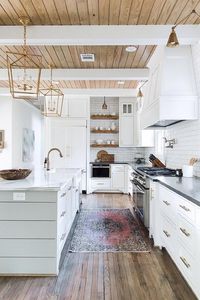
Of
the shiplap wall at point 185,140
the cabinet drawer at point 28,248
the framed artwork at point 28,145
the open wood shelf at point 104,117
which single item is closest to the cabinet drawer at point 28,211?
the cabinet drawer at point 28,248

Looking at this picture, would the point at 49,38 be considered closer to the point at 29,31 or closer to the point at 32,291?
the point at 29,31

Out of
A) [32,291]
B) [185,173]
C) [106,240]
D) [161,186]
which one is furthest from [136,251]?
[32,291]

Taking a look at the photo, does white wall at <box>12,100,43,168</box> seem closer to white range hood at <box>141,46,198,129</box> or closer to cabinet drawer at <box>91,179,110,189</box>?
cabinet drawer at <box>91,179,110,189</box>

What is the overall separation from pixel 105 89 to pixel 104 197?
2.82 m

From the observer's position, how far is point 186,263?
7.77ft

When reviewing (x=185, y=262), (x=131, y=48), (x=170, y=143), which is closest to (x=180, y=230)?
(x=185, y=262)

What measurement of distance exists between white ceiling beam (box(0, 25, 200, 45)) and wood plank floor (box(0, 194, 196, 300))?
2.67m

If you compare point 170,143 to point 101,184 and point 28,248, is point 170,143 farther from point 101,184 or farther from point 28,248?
point 101,184

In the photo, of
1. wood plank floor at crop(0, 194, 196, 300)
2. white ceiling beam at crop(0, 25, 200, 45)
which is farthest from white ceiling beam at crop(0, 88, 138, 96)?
wood plank floor at crop(0, 194, 196, 300)

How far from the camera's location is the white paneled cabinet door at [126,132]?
7.90 metres

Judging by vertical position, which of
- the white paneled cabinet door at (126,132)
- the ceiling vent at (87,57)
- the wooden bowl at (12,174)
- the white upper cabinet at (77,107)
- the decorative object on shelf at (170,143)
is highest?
the ceiling vent at (87,57)

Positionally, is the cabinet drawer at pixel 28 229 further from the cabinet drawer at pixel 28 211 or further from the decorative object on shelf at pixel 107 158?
the decorative object on shelf at pixel 107 158

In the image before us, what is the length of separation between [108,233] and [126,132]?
4.24 m

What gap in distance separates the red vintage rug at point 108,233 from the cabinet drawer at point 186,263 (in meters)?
0.94
